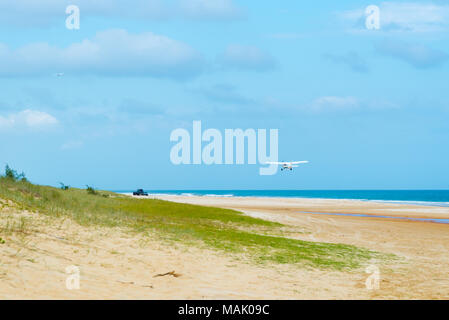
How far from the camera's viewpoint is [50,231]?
18562mm

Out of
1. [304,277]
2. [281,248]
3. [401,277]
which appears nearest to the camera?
[304,277]

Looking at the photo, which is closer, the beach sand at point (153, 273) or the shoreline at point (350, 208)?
the beach sand at point (153, 273)

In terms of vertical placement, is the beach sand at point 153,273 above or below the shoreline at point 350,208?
above

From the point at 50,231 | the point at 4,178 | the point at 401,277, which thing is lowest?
the point at 401,277

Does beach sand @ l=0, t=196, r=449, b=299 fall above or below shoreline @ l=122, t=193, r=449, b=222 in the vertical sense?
above

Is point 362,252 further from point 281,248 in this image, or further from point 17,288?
point 17,288

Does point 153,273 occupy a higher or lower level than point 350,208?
higher

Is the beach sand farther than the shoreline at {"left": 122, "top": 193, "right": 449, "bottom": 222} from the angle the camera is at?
No

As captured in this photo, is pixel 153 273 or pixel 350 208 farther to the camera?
pixel 350 208

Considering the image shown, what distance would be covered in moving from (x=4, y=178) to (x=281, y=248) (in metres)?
16.0

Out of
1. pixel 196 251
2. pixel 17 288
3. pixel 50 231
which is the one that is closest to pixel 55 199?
pixel 50 231

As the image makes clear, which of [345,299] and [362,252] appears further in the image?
[362,252]
